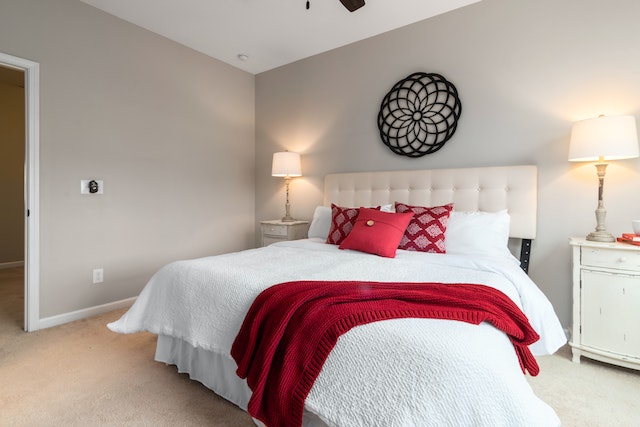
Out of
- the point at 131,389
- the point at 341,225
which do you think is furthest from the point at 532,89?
the point at 131,389

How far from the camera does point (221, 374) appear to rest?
5.40 feet

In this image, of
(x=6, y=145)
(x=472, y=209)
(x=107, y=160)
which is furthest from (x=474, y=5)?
(x=6, y=145)

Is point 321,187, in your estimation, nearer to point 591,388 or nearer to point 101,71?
point 101,71

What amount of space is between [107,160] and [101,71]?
77cm

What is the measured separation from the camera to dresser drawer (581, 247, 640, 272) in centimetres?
185

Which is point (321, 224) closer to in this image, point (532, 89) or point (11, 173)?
point (532, 89)

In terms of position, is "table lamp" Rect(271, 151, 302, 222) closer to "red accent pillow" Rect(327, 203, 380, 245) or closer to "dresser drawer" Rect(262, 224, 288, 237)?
"dresser drawer" Rect(262, 224, 288, 237)

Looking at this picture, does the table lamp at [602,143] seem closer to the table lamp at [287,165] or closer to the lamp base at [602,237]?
the lamp base at [602,237]

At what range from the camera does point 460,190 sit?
2631 millimetres

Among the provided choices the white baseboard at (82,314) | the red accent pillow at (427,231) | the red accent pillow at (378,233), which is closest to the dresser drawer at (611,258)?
the red accent pillow at (427,231)

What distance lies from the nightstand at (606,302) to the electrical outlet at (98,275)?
3.67 m

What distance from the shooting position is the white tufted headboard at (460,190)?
2396mm

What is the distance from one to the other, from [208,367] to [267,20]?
2.87m

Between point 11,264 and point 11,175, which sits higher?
point 11,175
